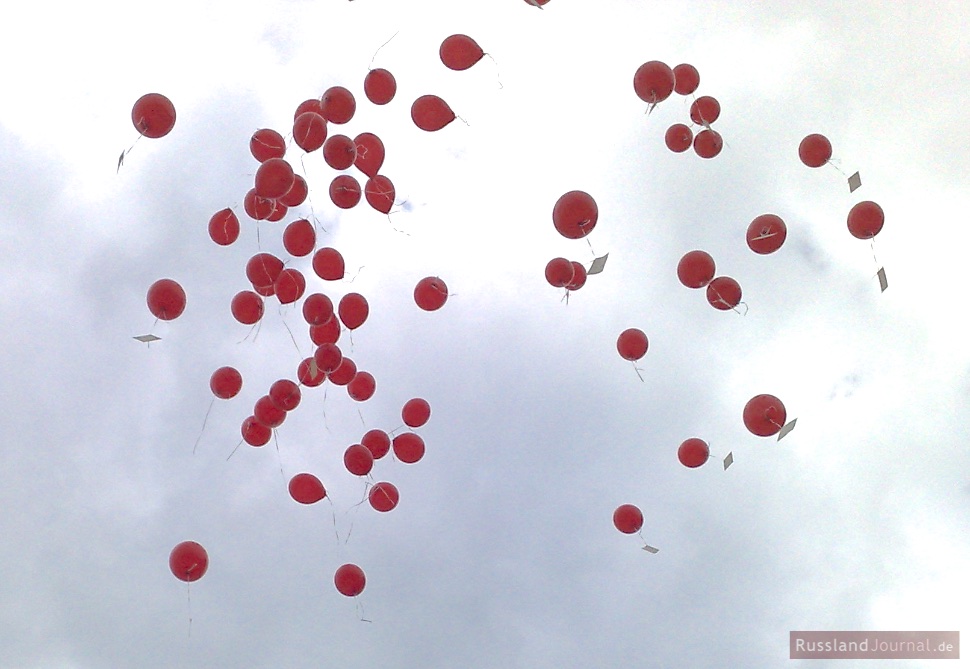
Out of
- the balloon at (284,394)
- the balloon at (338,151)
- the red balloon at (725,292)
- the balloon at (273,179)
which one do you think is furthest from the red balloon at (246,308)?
the red balloon at (725,292)

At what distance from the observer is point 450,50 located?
23.4 ft

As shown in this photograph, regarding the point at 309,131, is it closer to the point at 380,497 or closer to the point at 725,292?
the point at 380,497

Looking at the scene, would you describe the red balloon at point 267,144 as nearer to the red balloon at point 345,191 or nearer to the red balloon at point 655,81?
the red balloon at point 345,191

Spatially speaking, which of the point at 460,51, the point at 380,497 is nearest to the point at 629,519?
the point at 380,497

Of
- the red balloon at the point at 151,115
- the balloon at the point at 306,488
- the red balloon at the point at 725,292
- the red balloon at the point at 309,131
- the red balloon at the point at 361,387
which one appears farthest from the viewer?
the red balloon at the point at 361,387

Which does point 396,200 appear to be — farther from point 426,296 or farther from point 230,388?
point 230,388

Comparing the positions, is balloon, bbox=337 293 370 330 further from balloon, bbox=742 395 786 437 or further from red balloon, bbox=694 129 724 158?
balloon, bbox=742 395 786 437

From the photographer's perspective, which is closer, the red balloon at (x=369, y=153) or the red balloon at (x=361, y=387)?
the red balloon at (x=369, y=153)

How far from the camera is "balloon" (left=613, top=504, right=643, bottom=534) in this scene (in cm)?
909

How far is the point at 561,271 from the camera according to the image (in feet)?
26.3

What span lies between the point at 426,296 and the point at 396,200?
3.98 ft

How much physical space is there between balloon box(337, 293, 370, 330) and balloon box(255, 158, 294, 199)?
192 centimetres

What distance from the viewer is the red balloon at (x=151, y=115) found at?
6.62m

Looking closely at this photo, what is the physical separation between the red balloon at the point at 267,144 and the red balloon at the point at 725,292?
16.1ft
